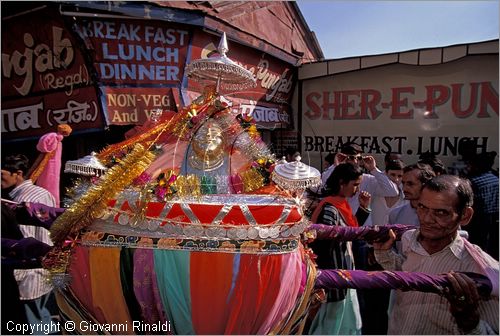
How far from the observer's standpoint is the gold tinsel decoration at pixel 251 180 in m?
1.97

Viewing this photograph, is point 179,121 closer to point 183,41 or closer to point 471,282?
point 471,282

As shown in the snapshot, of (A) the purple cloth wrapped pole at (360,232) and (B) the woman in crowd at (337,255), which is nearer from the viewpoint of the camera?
(A) the purple cloth wrapped pole at (360,232)

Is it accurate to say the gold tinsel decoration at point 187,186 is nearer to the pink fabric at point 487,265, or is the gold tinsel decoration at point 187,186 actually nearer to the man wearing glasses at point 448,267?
the man wearing glasses at point 448,267

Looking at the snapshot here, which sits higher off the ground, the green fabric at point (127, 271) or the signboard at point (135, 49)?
the signboard at point (135, 49)

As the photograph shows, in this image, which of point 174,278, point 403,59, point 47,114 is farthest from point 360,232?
point 403,59

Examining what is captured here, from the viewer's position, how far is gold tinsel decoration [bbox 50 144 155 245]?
1.45 metres

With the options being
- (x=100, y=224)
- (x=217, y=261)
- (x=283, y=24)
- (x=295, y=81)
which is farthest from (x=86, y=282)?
(x=283, y=24)

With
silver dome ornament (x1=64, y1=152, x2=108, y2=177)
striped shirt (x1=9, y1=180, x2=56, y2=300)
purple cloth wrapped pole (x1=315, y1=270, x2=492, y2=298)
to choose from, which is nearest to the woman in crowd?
purple cloth wrapped pole (x1=315, y1=270, x2=492, y2=298)

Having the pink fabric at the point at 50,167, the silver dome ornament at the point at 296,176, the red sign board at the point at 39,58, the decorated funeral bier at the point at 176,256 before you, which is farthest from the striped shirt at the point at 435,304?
the red sign board at the point at 39,58

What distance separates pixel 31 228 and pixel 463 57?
724 cm

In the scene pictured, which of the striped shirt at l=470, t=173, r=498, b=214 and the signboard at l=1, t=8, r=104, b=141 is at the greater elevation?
the signboard at l=1, t=8, r=104, b=141

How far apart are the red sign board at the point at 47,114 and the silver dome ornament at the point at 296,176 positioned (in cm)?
356

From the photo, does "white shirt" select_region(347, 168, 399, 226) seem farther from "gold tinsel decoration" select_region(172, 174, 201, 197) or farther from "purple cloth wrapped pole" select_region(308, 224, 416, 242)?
"gold tinsel decoration" select_region(172, 174, 201, 197)

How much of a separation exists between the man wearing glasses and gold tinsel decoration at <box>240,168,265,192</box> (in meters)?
0.82
